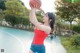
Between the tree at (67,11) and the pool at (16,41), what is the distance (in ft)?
1.38

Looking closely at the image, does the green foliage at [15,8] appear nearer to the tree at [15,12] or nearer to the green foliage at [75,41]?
the tree at [15,12]

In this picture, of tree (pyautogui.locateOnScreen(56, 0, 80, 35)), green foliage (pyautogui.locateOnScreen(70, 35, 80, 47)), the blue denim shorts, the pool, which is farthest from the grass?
the blue denim shorts

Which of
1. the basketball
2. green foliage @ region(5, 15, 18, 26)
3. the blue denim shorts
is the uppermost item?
the basketball

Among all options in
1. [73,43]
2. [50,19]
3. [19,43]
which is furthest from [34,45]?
[73,43]

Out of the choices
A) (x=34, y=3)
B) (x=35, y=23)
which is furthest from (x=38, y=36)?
(x=34, y=3)

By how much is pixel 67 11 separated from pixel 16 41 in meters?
0.92

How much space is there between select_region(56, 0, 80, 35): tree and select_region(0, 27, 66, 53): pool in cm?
42

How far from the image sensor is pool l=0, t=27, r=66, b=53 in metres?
3.98

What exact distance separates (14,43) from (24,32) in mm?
246

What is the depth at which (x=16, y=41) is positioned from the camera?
4.02 metres

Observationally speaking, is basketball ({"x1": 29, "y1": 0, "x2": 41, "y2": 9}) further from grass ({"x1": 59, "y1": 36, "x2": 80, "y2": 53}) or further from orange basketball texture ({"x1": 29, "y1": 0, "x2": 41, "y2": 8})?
grass ({"x1": 59, "y1": 36, "x2": 80, "y2": 53})

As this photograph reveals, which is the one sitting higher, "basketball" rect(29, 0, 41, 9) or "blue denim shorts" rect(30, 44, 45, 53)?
"basketball" rect(29, 0, 41, 9)

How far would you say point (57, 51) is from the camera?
4219 millimetres

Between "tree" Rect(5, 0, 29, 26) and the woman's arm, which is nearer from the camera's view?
the woman's arm
